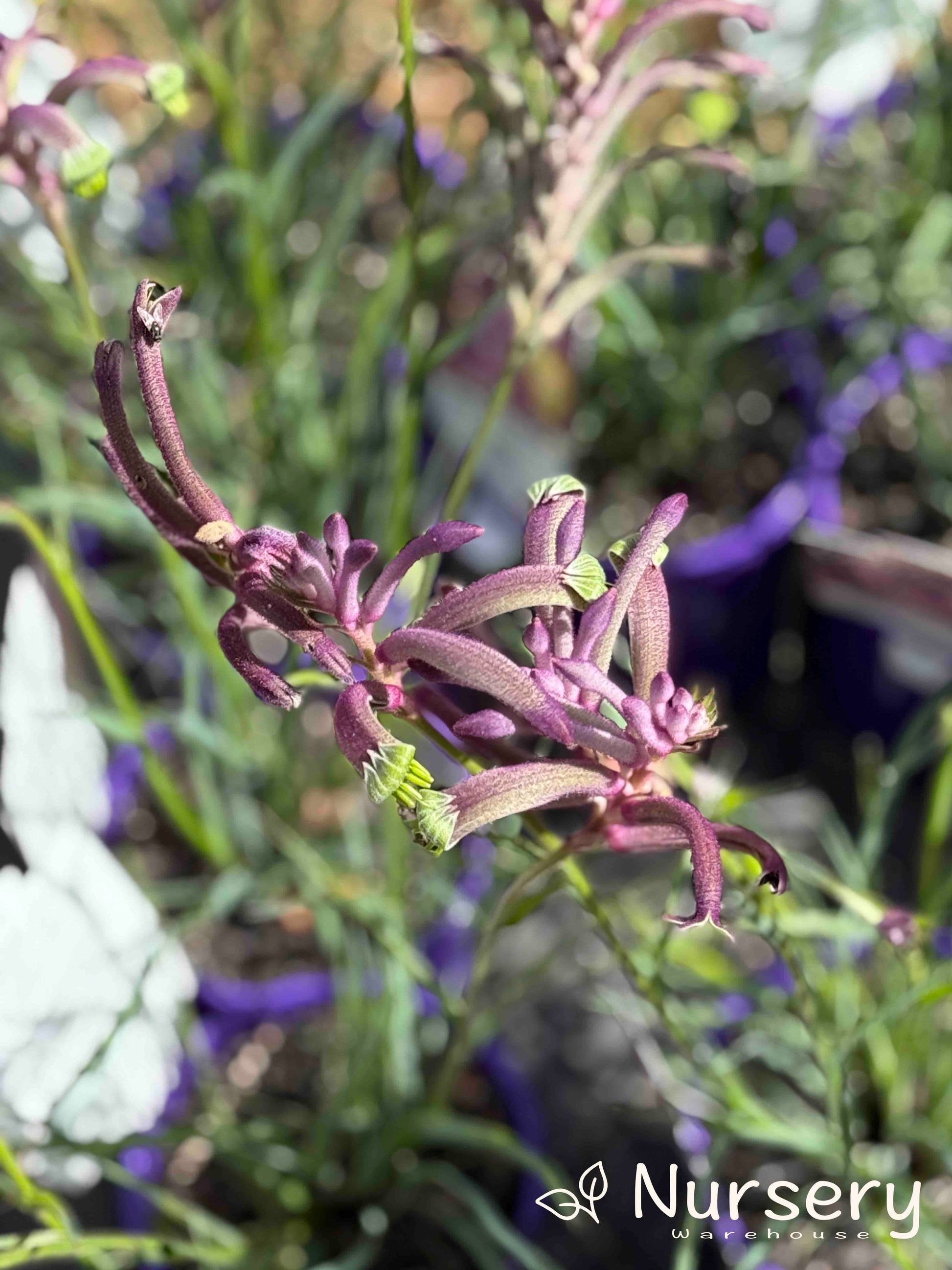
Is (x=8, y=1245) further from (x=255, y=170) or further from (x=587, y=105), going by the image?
Result: (x=255, y=170)

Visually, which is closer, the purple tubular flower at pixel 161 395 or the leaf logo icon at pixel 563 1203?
the purple tubular flower at pixel 161 395

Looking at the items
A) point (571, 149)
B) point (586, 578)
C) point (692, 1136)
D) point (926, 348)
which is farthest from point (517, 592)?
point (926, 348)

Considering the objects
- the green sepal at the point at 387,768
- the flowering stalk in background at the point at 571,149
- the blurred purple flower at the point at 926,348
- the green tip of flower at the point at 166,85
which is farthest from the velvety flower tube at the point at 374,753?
the blurred purple flower at the point at 926,348

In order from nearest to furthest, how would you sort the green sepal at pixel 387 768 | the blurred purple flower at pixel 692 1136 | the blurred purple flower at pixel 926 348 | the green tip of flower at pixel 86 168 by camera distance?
1. the green sepal at pixel 387 768
2. the green tip of flower at pixel 86 168
3. the blurred purple flower at pixel 692 1136
4. the blurred purple flower at pixel 926 348

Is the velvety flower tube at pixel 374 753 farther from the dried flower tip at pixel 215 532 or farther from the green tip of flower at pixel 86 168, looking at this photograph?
the green tip of flower at pixel 86 168

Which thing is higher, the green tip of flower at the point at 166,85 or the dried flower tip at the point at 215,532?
the green tip of flower at the point at 166,85

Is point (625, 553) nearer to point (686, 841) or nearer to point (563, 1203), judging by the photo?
point (686, 841)

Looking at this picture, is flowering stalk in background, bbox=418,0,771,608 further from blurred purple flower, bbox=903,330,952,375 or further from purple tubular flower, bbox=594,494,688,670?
blurred purple flower, bbox=903,330,952,375
